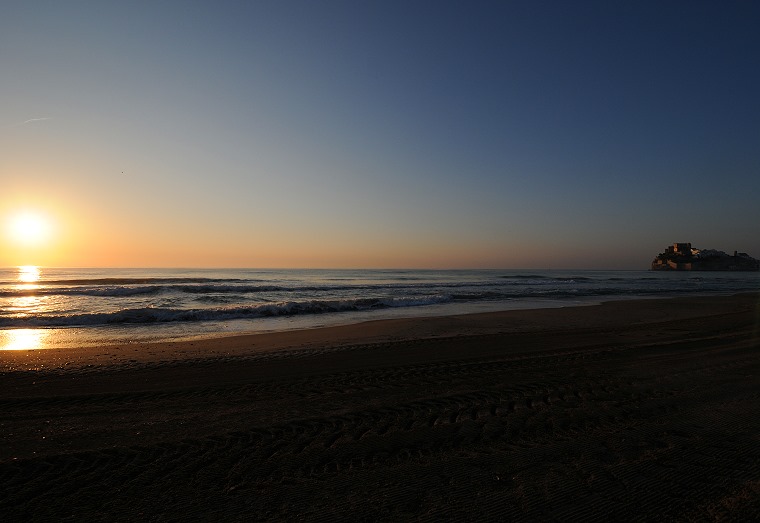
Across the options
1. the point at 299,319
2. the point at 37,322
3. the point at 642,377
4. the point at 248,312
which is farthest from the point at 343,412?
the point at 37,322

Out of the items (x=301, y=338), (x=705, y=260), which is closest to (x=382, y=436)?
(x=301, y=338)

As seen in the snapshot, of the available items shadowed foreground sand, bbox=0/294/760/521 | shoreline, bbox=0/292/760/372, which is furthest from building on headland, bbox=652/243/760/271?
shadowed foreground sand, bbox=0/294/760/521

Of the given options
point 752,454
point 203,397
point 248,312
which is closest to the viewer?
point 752,454

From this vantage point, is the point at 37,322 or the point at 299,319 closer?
the point at 37,322

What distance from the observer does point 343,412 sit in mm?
5434

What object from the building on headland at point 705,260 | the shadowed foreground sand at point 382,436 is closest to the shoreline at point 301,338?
the shadowed foreground sand at point 382,436

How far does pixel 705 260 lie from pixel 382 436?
546ft

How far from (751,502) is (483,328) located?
34.6ft

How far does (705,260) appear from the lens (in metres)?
131

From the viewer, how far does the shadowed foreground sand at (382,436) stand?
3279 mm

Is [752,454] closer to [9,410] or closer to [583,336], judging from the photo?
[583,336]

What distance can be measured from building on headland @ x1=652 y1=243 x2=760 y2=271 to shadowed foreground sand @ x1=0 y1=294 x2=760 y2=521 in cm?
15669

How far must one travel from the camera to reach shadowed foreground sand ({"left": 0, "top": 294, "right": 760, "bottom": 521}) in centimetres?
328

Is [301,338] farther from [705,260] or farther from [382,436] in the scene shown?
[705,260]
